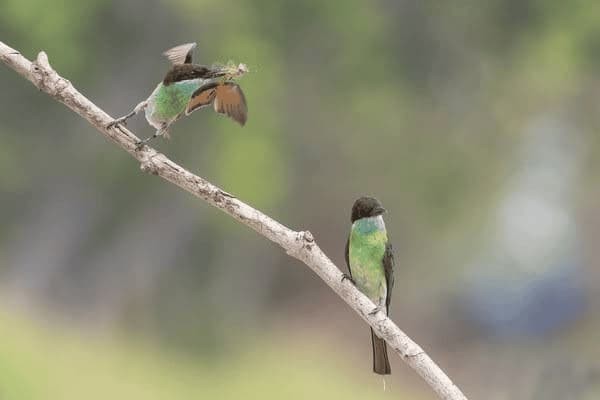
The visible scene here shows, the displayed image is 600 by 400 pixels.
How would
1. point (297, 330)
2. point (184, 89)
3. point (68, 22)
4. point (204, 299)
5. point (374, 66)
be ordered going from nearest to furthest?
point (184, 89), point (68, 22), point (374, 66), point (204, 299), point (297, 330)

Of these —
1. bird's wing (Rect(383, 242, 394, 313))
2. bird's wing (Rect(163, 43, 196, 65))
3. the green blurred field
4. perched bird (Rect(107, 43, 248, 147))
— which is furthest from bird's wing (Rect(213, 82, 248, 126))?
the green blurred field

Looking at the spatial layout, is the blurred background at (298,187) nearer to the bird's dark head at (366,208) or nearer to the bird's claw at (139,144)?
the bird's dark head at (366,208)

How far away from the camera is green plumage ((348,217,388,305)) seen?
285 centimetres

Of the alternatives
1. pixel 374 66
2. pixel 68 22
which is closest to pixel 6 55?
pixel 68 22

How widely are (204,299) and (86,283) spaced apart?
3.52 ft

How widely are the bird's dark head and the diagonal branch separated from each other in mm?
206

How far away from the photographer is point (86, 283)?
10.1m

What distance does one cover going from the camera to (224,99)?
8.16 ft

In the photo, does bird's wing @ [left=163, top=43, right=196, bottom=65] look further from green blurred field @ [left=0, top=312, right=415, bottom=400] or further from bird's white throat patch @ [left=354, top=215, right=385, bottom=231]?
green blurred field @ [left=0, top=312, right=415, bottom=400]

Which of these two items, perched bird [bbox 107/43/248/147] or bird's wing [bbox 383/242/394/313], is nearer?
perched bird [bbox 107/43/248/147]

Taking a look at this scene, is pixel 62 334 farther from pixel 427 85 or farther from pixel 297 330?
pixel 427 85

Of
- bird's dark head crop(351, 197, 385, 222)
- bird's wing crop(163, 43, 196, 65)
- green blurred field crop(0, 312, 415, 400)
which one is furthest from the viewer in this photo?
green blurred field crop(0, 312, 415, 400)

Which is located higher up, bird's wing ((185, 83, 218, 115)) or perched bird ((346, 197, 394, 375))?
bird's wing ((185, 83, 218, 115))

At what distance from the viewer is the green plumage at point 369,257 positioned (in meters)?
2.85
